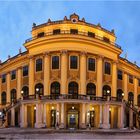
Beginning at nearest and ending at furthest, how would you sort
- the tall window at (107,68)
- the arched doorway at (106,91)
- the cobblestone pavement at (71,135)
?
the cobblestone pavement at (71,135) < the arched doorway at (106,91) < the tall window at (107,68)

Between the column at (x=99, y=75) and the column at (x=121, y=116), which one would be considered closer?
the column at (x=121, y=116)

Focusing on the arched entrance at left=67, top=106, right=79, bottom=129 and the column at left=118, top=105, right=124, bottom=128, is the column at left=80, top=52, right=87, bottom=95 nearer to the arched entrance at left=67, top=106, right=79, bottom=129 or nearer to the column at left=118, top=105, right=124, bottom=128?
the arched entrance at left=67, top=106, right=79, bottom=129

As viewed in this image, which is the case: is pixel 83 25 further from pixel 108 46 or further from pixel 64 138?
pixel 64 138

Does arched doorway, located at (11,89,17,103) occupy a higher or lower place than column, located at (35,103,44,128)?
higher

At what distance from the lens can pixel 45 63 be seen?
5938 cm

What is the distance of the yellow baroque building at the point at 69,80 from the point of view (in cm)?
5581

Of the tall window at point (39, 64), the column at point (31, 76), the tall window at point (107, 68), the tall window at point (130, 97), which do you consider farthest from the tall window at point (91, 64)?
the tall window at point (130, 97)

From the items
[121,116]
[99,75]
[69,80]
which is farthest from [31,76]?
[121,116]

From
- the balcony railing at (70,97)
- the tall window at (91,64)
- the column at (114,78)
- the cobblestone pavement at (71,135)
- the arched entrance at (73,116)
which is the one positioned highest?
the tall window at (91,64)

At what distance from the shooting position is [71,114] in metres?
57.3

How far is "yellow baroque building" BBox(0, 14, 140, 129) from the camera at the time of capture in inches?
2197

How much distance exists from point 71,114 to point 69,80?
5.51m

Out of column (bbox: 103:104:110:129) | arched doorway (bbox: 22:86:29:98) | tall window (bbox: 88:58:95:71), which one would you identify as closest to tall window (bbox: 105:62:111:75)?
tall window (bbox: 88:58:95:71)

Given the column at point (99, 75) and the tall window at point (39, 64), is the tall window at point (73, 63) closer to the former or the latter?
the column at point (99, 75)
